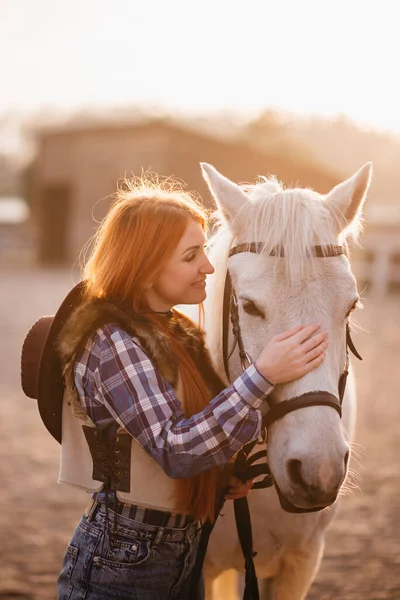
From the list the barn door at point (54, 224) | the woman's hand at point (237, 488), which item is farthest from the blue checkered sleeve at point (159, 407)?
the barn door at point (54, 224)

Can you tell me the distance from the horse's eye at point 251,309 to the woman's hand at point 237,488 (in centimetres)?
56

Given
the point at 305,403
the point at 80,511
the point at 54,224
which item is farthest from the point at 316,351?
the point at 54,224

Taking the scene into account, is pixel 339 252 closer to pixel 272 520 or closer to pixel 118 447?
pixel 118 447

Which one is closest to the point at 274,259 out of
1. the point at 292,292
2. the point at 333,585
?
the point at 292,292

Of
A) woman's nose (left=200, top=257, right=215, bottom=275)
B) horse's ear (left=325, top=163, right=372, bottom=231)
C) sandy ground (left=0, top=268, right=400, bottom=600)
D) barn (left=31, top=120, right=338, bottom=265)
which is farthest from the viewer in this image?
barn (left=31, top=120, right=338, bottom=265)

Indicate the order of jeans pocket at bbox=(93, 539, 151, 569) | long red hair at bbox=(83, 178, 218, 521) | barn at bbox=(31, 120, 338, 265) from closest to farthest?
jeans pocket at bbox=(93, 539, 151, 569) < long red hair at bbox=(83, 178, 218, 521) < barn at bbox=(31, 120, 338, 265)

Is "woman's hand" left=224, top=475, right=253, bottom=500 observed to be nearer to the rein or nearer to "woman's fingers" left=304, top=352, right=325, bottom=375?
the rein

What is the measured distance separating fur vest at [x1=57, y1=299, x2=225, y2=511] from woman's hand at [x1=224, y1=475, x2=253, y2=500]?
0.27m

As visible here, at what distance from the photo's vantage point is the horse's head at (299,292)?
5.84 feet

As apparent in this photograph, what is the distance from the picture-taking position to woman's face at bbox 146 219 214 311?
206 centimetres

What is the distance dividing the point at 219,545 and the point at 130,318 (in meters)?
1.23

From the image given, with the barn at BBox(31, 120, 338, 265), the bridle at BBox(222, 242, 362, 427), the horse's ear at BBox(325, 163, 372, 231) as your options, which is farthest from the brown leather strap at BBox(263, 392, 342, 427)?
the barn at BBox(31, 120, 338, 265)

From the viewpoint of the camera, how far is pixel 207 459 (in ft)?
5.82

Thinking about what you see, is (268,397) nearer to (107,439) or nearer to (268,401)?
(268,401)
